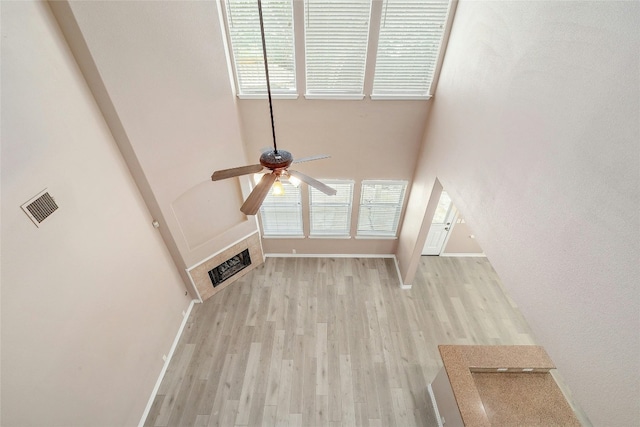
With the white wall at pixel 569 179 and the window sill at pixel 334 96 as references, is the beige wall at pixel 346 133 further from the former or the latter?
the white wall at pixel 569 179

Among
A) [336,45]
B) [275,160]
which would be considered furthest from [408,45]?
[275,160]

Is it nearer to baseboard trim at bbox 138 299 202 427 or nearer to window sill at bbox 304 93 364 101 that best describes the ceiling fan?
window sill at bbox 304 93 364 101

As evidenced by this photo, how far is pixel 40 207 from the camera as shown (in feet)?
8.98

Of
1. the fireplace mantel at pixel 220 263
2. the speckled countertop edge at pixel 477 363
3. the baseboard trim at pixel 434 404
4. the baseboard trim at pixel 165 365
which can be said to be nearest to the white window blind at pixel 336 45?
the fireplace mantel at pixel 220 263

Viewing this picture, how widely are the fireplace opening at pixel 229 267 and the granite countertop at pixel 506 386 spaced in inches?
167

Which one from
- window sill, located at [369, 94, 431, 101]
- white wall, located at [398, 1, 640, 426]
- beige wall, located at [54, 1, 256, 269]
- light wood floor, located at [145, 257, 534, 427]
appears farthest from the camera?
window sill, located at [369, 94, 431, 101]

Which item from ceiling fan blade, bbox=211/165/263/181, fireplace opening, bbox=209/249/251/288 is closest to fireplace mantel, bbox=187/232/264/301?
fireplace opening, bbox=209/249/251/288

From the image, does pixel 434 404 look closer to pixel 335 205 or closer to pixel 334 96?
pixel 335 205

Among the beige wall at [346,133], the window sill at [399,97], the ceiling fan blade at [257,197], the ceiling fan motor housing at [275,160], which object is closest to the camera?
the ceiling fan blade at [257,197]

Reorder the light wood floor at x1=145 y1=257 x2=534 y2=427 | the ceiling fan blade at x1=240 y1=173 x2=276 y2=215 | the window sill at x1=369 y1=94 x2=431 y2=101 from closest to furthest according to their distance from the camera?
the ceiling fan blade at x1=240 y1=173 x2=276 y2=215
the light wood floor at x1=145 y1=257 x2=534 y2=427
the window sill at x1=369 y1=94 x2=431 y2=101

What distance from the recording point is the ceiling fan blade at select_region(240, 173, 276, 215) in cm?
230

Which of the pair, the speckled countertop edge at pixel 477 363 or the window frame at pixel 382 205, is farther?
the window frame at pixel 382 205

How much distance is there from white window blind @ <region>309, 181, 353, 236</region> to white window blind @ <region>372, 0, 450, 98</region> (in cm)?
199

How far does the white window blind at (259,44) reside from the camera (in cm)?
401
